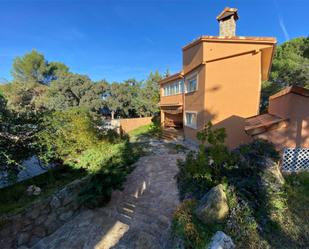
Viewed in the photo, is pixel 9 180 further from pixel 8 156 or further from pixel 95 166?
pixel 95 166

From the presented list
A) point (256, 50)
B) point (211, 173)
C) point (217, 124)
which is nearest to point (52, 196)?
point (211, 173)

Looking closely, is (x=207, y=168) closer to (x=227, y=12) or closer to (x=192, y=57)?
(x=192, y=57)

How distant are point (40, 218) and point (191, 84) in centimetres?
1505

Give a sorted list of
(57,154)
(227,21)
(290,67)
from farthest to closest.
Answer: (290,67) → (227,21) → (57,154)

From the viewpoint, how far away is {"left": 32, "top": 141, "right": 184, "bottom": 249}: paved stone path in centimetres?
610

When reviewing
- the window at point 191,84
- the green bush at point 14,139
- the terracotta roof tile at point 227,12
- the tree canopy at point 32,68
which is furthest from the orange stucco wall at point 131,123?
the tree canopy at point 32,68

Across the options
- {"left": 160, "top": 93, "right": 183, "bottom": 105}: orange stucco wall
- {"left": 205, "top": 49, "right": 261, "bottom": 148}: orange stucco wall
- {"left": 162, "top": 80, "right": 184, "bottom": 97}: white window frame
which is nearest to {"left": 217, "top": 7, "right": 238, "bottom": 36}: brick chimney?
{"left": 205, "top": 49, "right": 261, "bottom": 148}: orange stucco wall

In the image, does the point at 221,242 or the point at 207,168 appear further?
the point at 207,168

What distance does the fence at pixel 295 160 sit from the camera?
28.0 feet

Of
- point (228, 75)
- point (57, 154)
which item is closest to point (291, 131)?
point (228, 75)

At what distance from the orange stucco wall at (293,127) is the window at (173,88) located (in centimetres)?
1186

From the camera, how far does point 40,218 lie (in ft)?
24.9

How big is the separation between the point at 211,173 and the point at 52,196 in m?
7.35

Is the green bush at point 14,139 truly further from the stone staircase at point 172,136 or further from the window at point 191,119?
the stone staircase at point 172,136
